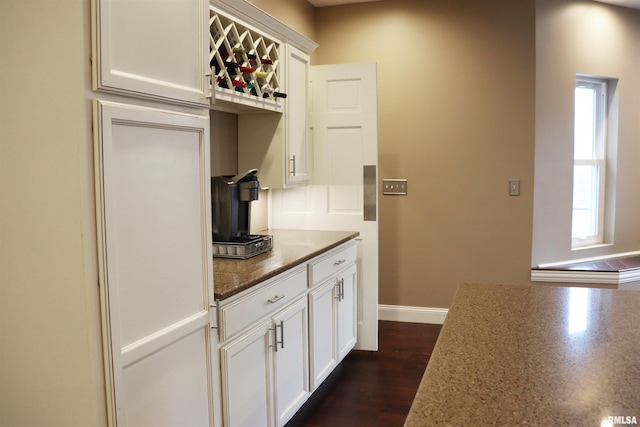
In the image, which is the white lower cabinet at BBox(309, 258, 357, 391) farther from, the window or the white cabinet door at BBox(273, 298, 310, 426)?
the window

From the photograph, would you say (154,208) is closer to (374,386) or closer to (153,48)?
(153,48)

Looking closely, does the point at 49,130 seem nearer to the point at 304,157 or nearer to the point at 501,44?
the point at 304,157

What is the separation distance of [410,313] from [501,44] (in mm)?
2228

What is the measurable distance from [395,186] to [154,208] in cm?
305

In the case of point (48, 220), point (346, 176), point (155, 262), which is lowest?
point (155, 262)

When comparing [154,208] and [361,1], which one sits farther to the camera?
[361,1]

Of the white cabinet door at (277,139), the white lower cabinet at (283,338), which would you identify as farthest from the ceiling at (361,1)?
the white lower cabinet at (283,338)

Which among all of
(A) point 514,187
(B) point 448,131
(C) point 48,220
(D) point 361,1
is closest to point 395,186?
(B) point 448,131

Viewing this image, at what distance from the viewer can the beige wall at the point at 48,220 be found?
1.36 m

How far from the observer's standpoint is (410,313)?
4477 millimetres

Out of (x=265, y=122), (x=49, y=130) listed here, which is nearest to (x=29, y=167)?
(x=49, y=130)

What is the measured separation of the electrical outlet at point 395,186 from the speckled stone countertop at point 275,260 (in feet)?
3.38

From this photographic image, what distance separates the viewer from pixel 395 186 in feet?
14.5

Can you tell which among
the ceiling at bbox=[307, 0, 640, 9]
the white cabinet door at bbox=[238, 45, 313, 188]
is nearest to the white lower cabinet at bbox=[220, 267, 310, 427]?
the white cabinet door at bbox=[238, 45, 313, 188]
